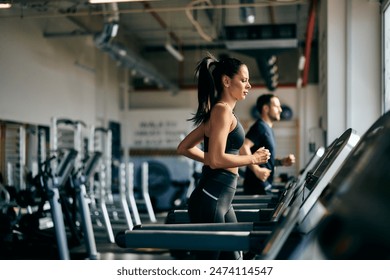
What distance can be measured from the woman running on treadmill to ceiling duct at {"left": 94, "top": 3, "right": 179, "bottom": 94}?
4.96 metres

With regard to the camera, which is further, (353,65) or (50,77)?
(50,77)

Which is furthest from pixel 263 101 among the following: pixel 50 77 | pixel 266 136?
pixel 50 77

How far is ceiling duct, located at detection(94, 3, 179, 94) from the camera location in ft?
24.9

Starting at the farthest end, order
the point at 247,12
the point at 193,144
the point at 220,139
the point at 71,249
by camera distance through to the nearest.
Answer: the point at 247,12 < the point at 71,249 < the point at 193,144 < the point at 220,139

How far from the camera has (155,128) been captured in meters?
12.1

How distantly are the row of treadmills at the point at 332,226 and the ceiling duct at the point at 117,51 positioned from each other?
5.44m

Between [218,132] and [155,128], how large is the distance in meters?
10.2

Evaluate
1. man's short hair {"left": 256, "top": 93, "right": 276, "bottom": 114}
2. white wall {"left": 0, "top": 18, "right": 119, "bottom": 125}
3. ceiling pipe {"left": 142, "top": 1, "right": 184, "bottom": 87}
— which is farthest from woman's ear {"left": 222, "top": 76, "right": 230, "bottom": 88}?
ceiling pipe {"left": 142, "top": 1, "right": 184, "bottom": 87}

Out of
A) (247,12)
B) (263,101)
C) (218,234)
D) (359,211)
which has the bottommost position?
(218,234)

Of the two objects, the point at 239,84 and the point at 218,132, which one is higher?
the point at 239,84

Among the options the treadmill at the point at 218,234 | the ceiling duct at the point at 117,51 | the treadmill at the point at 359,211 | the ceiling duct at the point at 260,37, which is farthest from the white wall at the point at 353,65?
the ceiling duct at the point at 117,51

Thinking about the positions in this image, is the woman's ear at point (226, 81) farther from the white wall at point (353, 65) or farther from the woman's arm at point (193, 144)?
the white wall at point (353, 65)

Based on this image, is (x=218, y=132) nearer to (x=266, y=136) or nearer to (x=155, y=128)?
(x=266, y=136)

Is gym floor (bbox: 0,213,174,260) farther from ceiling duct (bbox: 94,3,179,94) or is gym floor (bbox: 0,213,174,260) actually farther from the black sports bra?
ceiling duct (bbox: 94,3,179,94)
